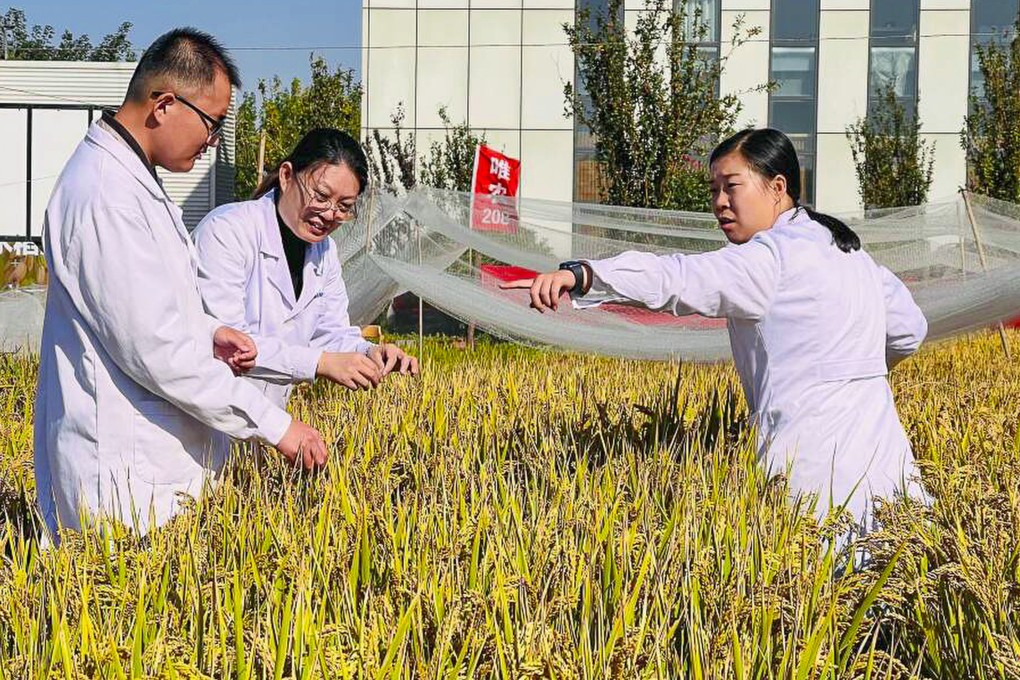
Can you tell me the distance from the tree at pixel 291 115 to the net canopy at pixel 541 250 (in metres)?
14.2

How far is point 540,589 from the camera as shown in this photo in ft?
7.14

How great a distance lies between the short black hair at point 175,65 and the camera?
248cm

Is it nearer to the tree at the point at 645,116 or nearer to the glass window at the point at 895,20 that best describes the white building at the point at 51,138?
the tree at the point at 645,116

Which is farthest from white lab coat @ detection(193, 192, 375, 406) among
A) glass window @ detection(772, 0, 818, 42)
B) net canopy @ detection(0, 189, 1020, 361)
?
glass window @ detection(772, 0, 818, 42)

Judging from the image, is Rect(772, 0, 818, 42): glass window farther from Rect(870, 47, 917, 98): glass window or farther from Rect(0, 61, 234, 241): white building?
Rect(0, 61, 234, 241): white building

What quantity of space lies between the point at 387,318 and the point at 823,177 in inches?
594

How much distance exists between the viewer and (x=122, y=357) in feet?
7.79

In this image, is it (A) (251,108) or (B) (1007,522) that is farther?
(A) (251,108)

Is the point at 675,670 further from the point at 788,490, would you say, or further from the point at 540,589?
the point at 788,490

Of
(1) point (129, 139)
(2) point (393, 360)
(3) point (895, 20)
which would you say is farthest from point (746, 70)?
(1) point (129, 139)

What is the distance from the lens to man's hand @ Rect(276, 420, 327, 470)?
2.60 meters

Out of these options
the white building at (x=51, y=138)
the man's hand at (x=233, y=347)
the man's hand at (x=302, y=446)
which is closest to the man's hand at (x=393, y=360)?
the man's hand at (x=233, y=347)

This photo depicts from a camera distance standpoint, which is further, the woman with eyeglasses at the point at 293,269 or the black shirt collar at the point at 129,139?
the woman with eyeglasses at the point at 293,269

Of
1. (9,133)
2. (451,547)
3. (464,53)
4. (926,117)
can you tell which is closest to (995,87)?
(926,117)
